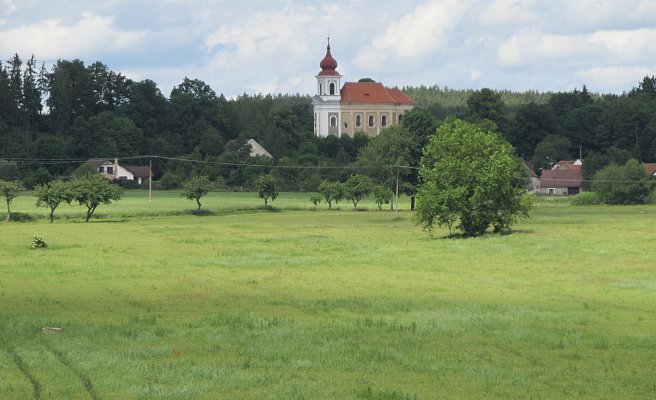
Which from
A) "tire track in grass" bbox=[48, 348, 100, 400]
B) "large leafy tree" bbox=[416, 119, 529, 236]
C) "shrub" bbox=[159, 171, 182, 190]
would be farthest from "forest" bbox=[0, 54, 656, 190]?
"tire track in grass" bbox=[48, 348, 100, 400]

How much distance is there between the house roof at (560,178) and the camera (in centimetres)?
16455

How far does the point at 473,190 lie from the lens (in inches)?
2781

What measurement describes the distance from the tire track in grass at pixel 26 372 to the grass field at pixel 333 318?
0.08m

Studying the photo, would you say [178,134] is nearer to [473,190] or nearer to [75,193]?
[75,193]

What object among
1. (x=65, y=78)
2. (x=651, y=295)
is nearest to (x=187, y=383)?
(x=651, y=295)

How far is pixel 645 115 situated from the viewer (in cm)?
19400

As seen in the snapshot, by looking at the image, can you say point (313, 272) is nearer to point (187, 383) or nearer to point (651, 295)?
point (651, 295)

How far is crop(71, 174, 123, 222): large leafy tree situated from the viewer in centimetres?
9606

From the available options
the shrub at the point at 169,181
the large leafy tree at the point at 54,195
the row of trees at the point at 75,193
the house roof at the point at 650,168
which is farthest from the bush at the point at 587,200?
the large leafy tree at the point at 54,195

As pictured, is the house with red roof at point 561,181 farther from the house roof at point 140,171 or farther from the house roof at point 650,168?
the house roof at point 140,171

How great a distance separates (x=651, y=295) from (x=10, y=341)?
73.0ft

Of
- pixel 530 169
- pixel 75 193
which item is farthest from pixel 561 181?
pixel 75 193

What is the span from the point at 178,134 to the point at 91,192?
9009 centimetres

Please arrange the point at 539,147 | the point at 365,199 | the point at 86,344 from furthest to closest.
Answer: the point at 539,147
the point at 365,199
the point at 86,344
